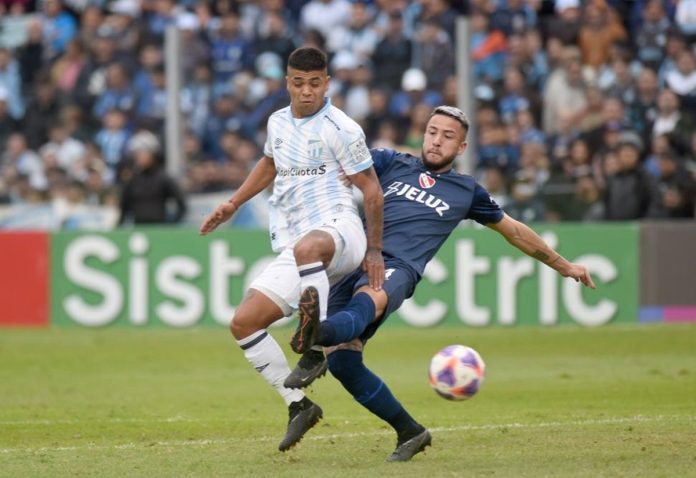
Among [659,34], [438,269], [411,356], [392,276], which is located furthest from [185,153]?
[392,276]

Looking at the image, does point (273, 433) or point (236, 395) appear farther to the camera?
point (236, 395)

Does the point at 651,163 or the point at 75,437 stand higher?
the point at 651,163

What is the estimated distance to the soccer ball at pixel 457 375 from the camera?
26.8 feet

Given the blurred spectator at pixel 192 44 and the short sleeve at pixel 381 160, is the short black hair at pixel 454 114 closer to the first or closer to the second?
the short sleeve at pixel 381 160

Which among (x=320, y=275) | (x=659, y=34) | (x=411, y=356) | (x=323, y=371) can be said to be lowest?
(x=411, y=356)

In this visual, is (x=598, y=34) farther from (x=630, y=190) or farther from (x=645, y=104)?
(x=630, y=190)

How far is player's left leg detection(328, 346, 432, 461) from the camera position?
7977 mm

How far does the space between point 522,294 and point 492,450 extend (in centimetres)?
903

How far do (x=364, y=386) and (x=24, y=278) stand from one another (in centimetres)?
1168

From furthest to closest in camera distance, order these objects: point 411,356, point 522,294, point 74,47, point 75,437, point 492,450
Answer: point 74,47 → point 522,294 → point 411,356 → point 75,437 → point 492,450

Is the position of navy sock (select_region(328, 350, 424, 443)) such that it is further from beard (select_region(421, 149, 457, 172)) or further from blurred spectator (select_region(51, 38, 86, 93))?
blurred spectator (select_region(51, 38, 86, 93))

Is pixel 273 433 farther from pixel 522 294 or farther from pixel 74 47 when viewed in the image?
pixel 74 47

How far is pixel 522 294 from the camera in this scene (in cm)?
1738

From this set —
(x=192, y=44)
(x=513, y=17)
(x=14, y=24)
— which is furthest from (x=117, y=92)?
(x=513, y=17)
